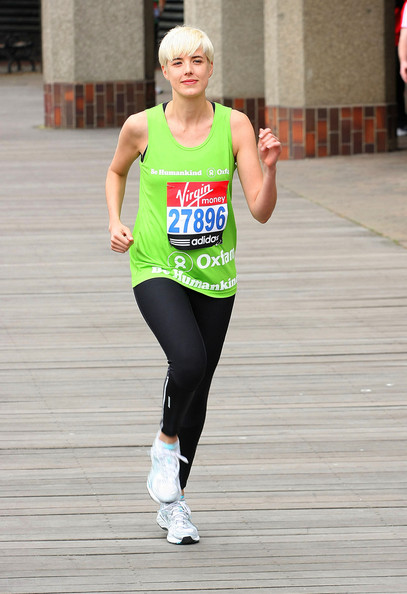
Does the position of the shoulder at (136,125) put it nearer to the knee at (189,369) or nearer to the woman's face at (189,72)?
the woman's face at (189,72)

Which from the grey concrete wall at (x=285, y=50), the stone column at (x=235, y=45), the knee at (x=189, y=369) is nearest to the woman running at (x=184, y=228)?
the knee at (x=189, y=369)

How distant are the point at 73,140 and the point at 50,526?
1459 cm

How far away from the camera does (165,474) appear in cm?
432

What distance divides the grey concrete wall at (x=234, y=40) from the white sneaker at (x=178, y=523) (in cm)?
1428

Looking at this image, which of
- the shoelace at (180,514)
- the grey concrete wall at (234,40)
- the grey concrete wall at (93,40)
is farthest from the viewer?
the grey concrete wall at (93,40)

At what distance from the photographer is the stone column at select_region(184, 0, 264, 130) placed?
18.1 metres

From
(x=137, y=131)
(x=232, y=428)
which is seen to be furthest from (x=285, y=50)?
(x=137, y=131)

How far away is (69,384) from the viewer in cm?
638

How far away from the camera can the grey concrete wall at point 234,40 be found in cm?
1809

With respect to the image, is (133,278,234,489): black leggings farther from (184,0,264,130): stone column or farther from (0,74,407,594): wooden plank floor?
(184,0,264,130): stone column

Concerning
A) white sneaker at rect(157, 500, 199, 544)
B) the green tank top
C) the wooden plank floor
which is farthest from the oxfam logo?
the wooden plank floor

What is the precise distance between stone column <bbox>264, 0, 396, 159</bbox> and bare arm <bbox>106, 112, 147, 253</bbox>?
11.2 meters

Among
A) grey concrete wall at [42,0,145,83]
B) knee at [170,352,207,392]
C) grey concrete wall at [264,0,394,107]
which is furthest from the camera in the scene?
grey concrete wall at [42,0,145,83]

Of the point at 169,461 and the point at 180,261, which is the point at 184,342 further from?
the point at 169,461
